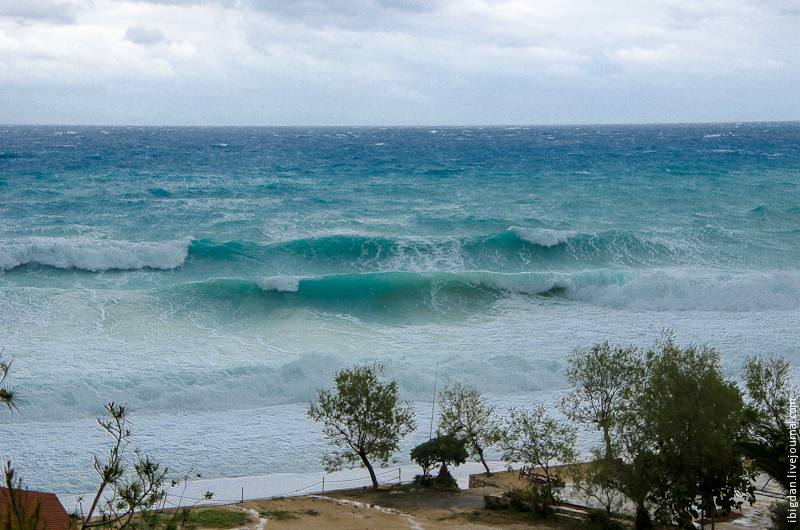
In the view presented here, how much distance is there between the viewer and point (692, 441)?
39.3ft

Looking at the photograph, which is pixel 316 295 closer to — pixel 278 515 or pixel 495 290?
pixel 495 290

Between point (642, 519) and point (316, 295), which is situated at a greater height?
point (316, 295)

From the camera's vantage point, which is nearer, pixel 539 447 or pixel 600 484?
pixel 600 484

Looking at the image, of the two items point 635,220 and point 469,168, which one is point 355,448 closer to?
point 635,220

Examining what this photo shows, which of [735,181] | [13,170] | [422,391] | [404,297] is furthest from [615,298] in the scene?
[13,170]

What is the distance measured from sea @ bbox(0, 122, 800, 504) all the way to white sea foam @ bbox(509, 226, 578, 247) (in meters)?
0.22

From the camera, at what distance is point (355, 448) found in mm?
18031

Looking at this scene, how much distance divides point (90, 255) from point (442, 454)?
96.5 ft

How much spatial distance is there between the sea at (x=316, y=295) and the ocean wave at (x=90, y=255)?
5.0 inches

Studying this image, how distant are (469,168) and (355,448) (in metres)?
62.4

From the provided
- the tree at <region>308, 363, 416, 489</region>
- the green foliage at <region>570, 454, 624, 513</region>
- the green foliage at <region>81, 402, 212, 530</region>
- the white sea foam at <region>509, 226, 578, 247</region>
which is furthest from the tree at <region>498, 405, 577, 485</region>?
the white sea foam at <region>509, 226, 578, 247</region>

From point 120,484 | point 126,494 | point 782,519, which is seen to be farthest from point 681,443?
point 120,484

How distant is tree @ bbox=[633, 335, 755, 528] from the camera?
11914 millimetres

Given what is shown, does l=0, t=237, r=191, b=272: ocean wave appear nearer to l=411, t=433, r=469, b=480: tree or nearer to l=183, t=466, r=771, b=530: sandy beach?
l=183, t=466, r=771, b=530: sandy beach
